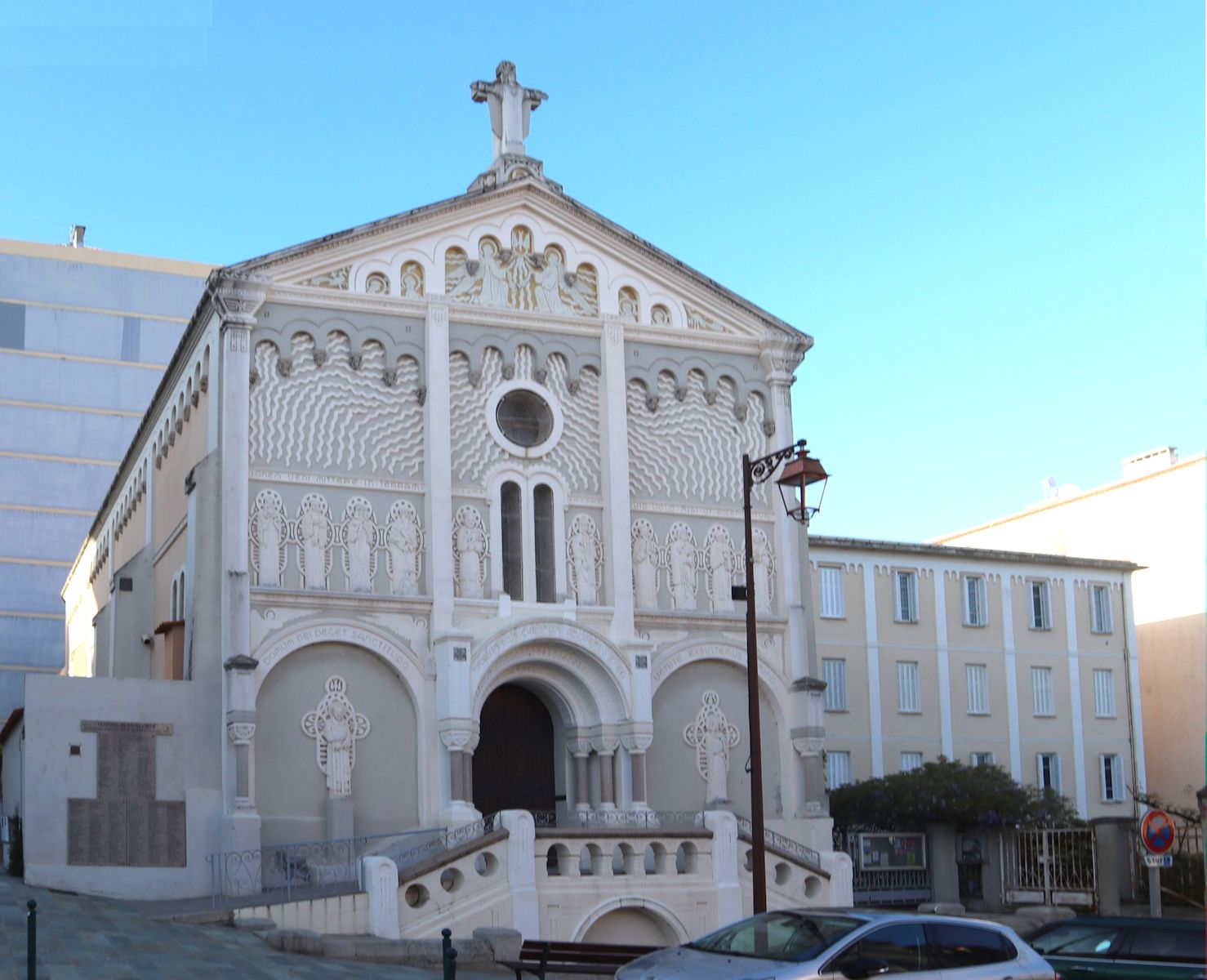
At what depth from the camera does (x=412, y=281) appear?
32531 mm

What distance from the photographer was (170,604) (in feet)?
111

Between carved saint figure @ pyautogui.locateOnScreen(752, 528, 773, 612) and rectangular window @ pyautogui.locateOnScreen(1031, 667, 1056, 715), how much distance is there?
44.4 ft

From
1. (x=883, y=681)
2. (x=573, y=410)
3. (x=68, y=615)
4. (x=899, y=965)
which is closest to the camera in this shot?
(x=899, y=965)

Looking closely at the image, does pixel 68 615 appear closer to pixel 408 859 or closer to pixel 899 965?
pixel 408 859

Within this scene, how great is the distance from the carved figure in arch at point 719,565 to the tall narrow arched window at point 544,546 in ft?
11.0

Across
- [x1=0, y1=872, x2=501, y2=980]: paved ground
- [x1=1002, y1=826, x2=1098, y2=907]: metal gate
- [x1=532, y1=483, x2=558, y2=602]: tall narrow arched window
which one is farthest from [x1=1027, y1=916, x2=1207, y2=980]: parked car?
[x1=1002, y1=826, x2=1098, y2=907]: metal gate

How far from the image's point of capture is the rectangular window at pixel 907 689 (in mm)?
43125

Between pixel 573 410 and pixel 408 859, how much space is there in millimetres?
9996

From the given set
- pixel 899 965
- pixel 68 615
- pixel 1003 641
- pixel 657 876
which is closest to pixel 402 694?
pixel 657 876

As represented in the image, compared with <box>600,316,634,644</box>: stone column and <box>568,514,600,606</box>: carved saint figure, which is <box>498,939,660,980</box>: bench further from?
<box>568,514,600,606</box>: carved saint figure

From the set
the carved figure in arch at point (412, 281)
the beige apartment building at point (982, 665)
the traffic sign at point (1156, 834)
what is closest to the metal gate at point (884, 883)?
the beige apartment building at point (982, 665)

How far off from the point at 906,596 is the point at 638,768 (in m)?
14.4

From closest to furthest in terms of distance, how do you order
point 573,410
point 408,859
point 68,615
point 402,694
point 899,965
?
point 899,965, point 408,859, point 402,694, point 573,410, point 68,615

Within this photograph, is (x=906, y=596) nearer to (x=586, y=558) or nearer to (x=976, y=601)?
(x=976, y=601)
